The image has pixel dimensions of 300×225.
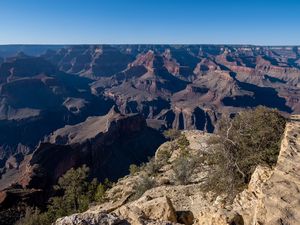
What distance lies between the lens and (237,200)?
17406 mm

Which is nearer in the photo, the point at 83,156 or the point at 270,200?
the point at 270,200

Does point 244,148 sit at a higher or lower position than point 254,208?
lower

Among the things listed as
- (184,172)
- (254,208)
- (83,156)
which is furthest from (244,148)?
(83,156)

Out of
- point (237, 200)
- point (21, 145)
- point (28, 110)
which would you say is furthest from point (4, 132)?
point (237, 200)

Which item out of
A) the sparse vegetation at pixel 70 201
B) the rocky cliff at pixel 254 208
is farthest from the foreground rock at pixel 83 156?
the rocky cliff at pixel 254 208

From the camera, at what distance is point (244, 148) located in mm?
24875

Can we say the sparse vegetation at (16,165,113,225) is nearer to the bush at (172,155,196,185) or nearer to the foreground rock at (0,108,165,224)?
the foreground rock at (0,108,165,224)

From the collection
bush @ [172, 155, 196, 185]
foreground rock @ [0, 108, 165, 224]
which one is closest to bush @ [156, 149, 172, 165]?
bush @ [172, 155, 196, 185]

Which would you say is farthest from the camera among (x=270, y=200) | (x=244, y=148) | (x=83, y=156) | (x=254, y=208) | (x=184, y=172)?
(x=83, y=156)

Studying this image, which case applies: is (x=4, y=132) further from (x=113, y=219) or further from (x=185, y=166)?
(x=113, y=219)

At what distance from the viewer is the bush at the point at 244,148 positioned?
2292 cm

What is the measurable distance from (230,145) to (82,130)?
112669 millimetres

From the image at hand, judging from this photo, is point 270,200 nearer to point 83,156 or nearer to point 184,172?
point 184,172

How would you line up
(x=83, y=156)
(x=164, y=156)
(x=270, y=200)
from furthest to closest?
(x=83, y=156) → (x=164, y=156) → (x=270, y=200)
